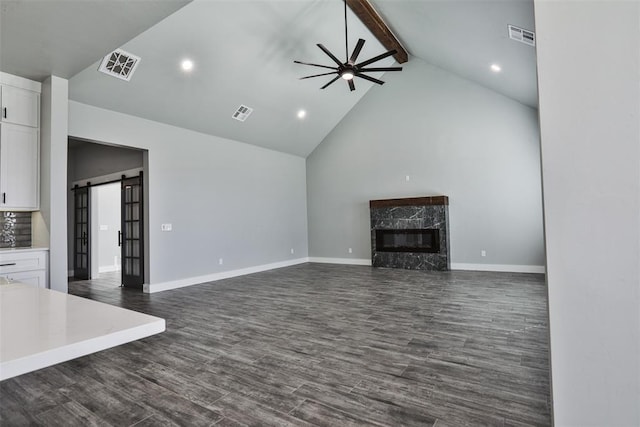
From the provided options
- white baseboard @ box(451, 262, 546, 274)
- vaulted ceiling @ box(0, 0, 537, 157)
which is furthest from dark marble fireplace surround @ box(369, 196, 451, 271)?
vaulted ceiling @ box(0, 0, 537, 157)

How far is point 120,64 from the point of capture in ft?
15.3

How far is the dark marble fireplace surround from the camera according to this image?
7215 mm

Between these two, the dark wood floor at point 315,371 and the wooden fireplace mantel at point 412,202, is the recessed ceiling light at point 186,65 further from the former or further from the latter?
the wooden fireplace mantel at point 412,202

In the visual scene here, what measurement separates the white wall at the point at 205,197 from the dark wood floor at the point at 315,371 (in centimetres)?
179

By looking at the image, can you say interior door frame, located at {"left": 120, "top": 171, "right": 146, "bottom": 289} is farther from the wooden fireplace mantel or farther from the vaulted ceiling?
the wooden fireplace mantel

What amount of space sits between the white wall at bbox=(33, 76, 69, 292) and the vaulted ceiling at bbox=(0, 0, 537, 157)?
270 millimetres

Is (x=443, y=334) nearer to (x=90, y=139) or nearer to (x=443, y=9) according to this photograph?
(x=443, y=9)

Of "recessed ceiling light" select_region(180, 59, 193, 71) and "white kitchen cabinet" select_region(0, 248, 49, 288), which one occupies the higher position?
"recessed ceiling light" select_region(180, 59, 193, 71)

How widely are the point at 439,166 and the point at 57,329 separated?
7574 mm

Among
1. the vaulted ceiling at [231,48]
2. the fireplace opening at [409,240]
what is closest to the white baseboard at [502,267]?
the fireplace opening at [409,240]

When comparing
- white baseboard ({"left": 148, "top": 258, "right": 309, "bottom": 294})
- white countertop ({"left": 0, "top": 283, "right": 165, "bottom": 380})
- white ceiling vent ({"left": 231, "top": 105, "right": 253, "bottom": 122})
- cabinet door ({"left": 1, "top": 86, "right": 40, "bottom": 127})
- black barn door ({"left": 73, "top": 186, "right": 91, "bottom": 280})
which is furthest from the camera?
black barn door ({"left": 73, "top": 186, "right": 91, "bottom": 280})

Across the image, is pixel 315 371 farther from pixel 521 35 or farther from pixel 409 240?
pixel 409 240

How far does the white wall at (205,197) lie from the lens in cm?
566

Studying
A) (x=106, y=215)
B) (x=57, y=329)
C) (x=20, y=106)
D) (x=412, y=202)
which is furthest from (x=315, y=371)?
(x=106, y=215)
